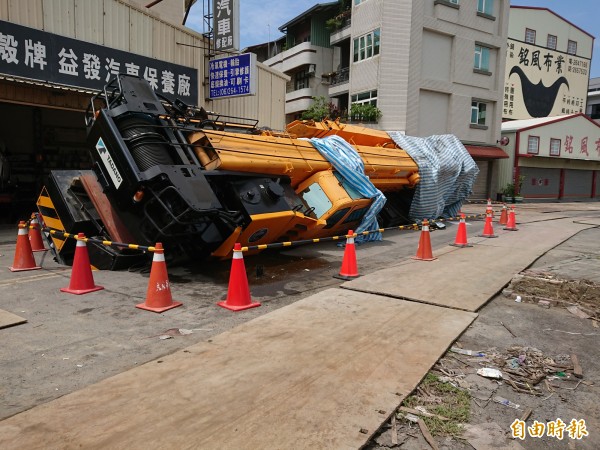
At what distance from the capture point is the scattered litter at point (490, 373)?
3480mm

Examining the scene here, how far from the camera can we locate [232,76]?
13062 mm

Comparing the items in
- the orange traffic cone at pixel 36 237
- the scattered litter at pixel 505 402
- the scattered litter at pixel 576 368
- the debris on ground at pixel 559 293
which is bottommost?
the scattered litter at pixel 505 402

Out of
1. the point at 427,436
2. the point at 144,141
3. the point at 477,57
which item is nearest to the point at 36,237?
the point at 144,141

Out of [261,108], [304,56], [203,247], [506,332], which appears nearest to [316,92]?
[304,56]

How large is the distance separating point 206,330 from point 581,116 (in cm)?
3679

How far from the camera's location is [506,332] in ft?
14.8

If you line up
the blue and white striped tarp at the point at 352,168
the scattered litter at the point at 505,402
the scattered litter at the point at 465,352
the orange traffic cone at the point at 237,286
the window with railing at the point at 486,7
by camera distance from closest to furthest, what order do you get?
the scattered litter at the point at 505,402
the scattered litter at the point at 465,352
the orange traffic cone at the point at 237,286
the blue and white striped tarp at the point at 352,168
the window with railing at the point at 486,7

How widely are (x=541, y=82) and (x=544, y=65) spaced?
1.52 metres

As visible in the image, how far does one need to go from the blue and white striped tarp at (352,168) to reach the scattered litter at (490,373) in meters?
5.44

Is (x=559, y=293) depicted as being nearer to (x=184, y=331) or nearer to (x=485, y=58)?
(x=184, y=331)

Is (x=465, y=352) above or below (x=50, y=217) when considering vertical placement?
below

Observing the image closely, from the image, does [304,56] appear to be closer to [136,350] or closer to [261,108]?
[261,108]

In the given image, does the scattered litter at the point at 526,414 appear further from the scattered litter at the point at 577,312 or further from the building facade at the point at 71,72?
the building facade at the point at 71,72

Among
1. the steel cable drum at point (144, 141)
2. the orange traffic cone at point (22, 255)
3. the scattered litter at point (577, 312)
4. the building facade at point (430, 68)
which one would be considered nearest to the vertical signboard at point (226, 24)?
the steel cable drum at point (144, 141)
